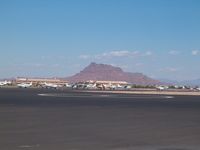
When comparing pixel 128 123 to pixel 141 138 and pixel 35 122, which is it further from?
pixel 141 138

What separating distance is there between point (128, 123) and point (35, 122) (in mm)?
6792

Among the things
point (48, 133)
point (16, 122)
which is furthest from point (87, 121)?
point (48, 133)

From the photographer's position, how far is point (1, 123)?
112 feet

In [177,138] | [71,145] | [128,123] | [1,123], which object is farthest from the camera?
[128,123]

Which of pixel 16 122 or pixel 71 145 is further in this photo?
pixel 16 122

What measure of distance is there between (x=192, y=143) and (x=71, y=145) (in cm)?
638

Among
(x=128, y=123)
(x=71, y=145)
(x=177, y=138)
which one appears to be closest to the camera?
(x=71, y=145)

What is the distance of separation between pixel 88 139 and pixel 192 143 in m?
5.33

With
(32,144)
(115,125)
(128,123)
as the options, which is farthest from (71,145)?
(128,123)

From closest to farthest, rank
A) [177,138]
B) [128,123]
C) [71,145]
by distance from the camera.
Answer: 1. [71,145]
2. [177,138]
3. [128,123]

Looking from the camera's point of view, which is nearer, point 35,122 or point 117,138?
Result: point 117,138

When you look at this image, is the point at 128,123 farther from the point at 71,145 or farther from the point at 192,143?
the point at 71,145

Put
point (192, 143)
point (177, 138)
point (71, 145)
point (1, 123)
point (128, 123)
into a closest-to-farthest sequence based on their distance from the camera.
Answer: point (71, 145)
point (192, 143)
point (177, 138)
point (1, 123)
point (128, 123)

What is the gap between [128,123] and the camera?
36562 mm
